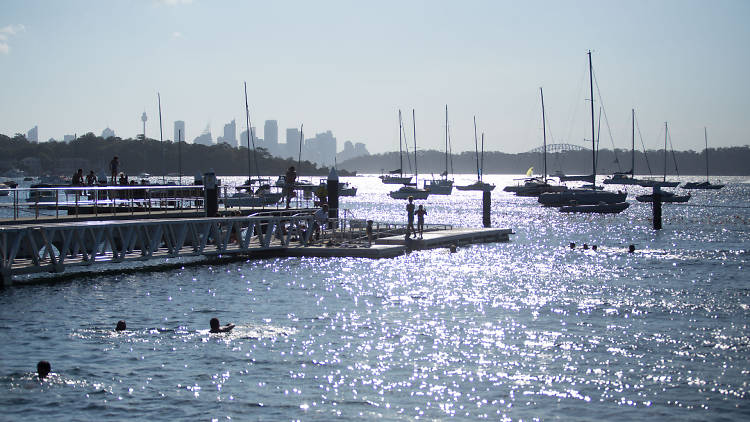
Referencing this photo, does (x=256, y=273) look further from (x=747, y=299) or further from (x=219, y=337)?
(x=747, y=299)

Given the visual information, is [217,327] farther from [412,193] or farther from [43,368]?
[412,193]

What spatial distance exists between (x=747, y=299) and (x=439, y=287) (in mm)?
10628

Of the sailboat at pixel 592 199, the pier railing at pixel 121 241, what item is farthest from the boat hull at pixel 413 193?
the pier railing at pixel 121 241

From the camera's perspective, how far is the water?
16406 mm

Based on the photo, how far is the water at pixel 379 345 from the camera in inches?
646

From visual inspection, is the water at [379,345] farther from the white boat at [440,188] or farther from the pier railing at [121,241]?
the white boat at [440,188]

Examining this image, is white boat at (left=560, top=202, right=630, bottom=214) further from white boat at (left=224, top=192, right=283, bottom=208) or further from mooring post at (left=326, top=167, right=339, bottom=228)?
mooring post at (left=326, top=167, right=339, bottom=228)

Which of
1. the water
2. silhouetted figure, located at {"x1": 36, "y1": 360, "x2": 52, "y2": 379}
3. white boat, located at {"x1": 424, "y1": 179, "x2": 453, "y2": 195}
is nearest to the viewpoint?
the water

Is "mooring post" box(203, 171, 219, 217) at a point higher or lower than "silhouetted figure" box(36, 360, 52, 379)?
higher

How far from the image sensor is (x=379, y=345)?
21422mm

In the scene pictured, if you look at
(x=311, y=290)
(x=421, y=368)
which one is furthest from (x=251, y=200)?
(x=421, y=368)

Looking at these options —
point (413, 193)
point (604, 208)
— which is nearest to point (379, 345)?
point (604, 208)

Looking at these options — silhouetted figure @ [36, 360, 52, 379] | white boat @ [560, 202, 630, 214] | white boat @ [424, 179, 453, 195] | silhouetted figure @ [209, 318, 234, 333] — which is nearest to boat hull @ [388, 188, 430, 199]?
white boat @ [424, 179, 453, 195]

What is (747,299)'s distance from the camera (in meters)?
29.5
